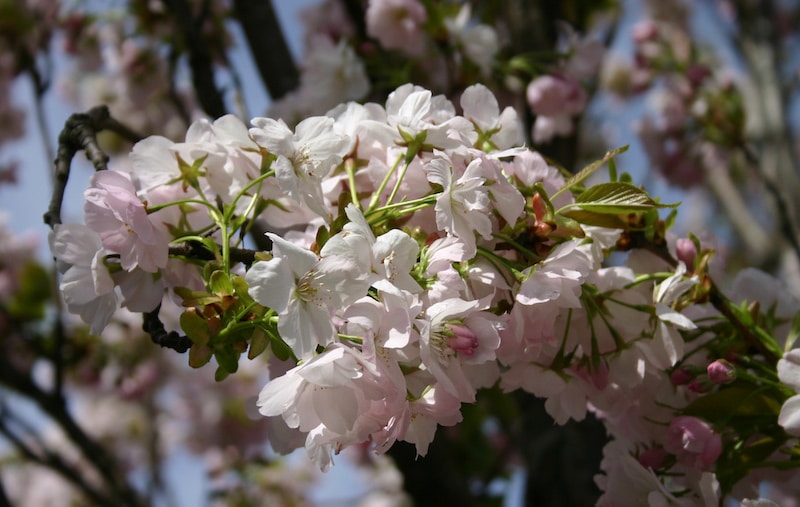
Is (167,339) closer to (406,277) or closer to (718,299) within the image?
(406,277)

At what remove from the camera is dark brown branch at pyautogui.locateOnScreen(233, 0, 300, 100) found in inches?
75.8

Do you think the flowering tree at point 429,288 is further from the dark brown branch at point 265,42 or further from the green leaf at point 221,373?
the dark brown branch at point 265,42

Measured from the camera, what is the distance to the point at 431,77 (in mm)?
1828

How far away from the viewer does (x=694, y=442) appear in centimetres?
84

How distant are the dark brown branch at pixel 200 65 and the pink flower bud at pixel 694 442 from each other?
1.22 metres

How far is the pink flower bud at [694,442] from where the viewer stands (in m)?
0.84

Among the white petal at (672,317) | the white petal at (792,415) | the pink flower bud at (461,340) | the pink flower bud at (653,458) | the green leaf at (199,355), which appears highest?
the green leaf at (199,355)

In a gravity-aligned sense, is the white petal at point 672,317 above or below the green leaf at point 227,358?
below

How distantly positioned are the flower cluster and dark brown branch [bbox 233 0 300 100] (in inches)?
43.1

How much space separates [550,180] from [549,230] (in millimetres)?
119

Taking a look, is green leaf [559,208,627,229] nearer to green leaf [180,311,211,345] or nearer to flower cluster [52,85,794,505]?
flower cluster [52,85,794,505]

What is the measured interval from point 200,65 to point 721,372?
1.36 meters

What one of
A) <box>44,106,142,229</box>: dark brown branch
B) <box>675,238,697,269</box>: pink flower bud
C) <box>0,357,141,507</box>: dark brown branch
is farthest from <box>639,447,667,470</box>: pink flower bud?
<box>0,357,141,507</box>: dark brown branch

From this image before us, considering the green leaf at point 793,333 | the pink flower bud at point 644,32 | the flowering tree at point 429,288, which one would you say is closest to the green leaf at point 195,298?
the flowering tree at point 429,288
